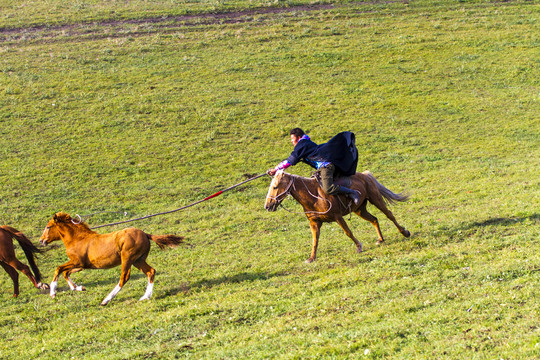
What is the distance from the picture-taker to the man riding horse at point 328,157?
41.1 feet

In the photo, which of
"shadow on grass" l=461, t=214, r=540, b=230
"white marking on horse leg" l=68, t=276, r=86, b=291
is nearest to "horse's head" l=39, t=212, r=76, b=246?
"white marking on horse leg" l=68, t=276, r=86, b=291

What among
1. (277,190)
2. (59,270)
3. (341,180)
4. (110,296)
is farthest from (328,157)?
(59,270)

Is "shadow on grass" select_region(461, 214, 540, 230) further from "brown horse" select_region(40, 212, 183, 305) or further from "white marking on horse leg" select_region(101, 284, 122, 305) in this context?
"white marking on horse leg" select_region(101, 284, 122, 305)

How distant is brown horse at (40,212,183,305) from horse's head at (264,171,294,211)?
231 cm

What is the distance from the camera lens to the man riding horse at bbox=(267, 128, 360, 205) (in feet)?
41.1

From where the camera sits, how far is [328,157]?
41.4ft

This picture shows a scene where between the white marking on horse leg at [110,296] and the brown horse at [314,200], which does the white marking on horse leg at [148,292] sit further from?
the brown horse at [314,200]

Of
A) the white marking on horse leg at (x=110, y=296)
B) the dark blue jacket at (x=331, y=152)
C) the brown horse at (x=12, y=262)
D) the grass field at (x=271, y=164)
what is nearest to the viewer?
A: the grass field at (x=271, y=164)

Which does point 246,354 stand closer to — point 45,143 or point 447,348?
point 447,348

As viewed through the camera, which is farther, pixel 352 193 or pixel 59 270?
pixel 352 193

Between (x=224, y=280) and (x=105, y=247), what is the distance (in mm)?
2803

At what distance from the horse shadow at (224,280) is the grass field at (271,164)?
0.08 m

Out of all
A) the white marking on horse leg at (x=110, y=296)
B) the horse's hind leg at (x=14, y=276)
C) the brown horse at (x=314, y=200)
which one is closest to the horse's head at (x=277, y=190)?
the brown horse at (x=314, y=200)

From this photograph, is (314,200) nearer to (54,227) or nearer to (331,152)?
(331,152)
